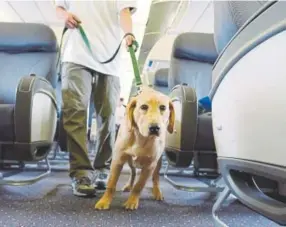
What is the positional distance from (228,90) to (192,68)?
1.99 metres

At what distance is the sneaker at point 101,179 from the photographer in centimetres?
216

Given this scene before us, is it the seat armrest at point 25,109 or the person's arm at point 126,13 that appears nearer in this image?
the seat armrest at point 25,109

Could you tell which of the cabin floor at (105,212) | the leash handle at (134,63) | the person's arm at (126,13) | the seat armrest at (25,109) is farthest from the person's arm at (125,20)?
the cabin floor at (105,212)

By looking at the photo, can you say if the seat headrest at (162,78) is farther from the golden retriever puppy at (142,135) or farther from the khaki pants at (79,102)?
the golden retriever puppy at (142,135)

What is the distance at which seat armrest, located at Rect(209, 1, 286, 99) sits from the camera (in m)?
0.65

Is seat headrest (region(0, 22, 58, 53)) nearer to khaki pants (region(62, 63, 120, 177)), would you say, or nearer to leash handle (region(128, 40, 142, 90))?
khaki pants (region(62, 63, 120, 177))

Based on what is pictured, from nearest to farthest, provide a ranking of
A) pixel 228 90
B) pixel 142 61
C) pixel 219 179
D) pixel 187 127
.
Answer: pixel 228 90 → pixel 187 127 → pixel 219 179 → pixel 142 61

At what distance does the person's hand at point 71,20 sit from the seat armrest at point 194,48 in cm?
105

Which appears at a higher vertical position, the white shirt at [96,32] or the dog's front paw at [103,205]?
the white shirt at [96,32]

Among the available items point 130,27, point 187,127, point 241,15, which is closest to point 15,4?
point 130,27

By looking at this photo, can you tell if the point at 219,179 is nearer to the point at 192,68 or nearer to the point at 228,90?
the point at 192,68

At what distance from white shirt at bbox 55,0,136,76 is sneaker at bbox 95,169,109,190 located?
0.60 m

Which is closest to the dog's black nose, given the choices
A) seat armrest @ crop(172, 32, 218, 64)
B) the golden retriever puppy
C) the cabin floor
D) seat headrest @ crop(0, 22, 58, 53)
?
the golden retriever puppy

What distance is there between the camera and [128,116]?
1627 millimetres
